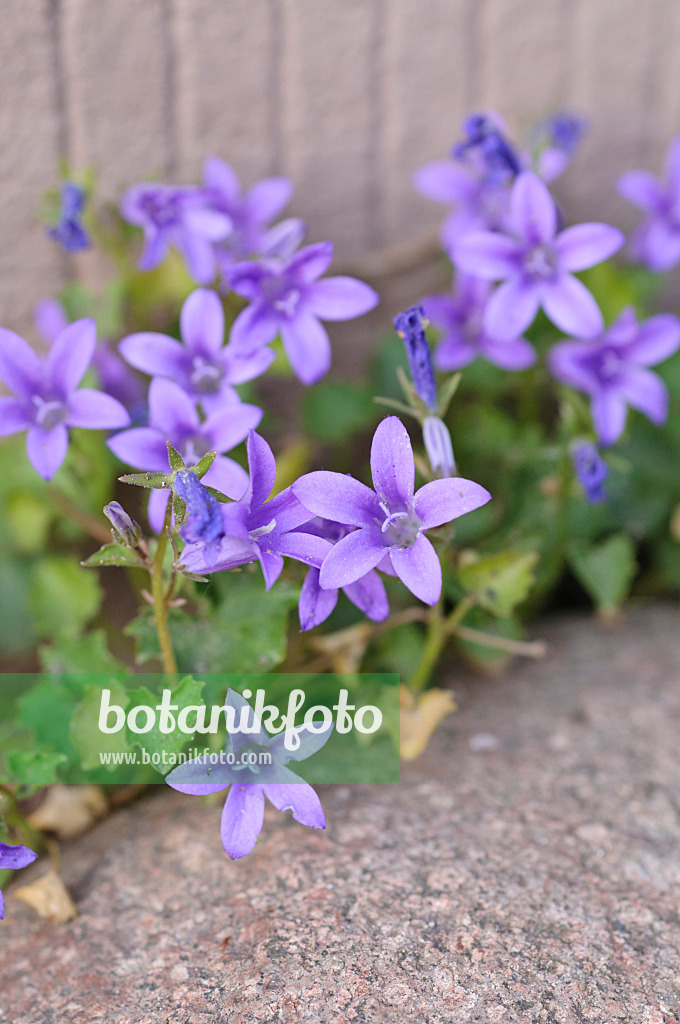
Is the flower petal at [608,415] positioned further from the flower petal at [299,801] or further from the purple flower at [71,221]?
the purple flower at [71,221]

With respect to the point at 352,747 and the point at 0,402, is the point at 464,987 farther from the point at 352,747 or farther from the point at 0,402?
the point at 0,402

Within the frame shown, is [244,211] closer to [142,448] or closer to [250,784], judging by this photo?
[142,448]

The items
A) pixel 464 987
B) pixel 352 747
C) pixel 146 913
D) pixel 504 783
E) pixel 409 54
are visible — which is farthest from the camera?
pixel 409 54

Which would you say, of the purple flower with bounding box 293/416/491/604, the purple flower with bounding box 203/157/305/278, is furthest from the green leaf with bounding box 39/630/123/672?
the purple flower with bounding box 203/157/305/278

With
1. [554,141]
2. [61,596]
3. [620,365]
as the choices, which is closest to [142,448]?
[61,596]

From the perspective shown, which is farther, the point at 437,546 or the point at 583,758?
the point at 583,758

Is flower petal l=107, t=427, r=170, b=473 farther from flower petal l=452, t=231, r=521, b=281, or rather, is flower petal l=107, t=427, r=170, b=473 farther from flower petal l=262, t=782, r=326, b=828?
flower petal l=452, t=231, r=521, b=281

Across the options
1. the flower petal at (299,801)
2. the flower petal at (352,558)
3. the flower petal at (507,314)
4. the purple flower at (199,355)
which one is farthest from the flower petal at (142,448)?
the flower petal at (507,314)

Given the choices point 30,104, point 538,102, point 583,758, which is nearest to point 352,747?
point 583,758
